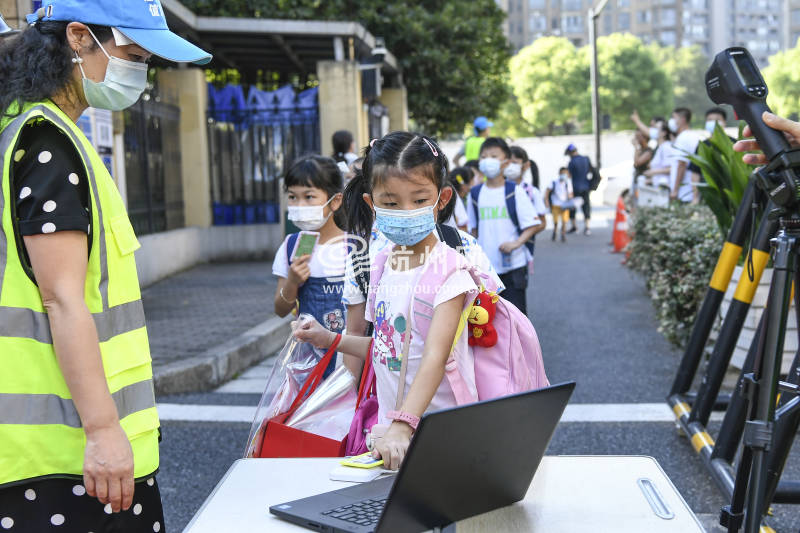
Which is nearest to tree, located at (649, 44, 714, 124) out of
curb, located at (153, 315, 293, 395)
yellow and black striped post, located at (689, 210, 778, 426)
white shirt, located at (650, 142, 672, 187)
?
white shirt, located at (650, 142, 672, 187)

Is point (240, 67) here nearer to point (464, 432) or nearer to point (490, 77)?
point (490, 77)

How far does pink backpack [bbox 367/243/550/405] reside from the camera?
2441 millimetres

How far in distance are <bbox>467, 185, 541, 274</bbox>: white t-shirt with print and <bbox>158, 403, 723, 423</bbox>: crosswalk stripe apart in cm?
126

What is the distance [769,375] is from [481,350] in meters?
0.83

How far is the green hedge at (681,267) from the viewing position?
617cm

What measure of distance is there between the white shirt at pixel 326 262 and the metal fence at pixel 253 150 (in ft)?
33.7

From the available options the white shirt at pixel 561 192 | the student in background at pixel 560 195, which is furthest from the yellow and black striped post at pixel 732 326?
the white shirt at pixel 561 192

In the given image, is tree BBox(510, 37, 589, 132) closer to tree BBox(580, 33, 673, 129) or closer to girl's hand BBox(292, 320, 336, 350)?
tree BBox(580, 33, 673, 129)

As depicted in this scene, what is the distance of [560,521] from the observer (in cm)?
176

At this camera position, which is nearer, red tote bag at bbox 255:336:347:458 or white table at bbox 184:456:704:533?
white table at bbox 184:456:704:533

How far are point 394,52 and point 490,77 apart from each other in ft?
18.2

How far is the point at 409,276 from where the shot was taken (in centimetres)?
253

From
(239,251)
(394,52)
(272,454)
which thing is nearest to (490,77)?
(394,52)

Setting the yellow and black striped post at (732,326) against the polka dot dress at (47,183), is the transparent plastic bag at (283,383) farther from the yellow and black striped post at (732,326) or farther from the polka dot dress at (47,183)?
the yellow and black striped post at (732,326)
